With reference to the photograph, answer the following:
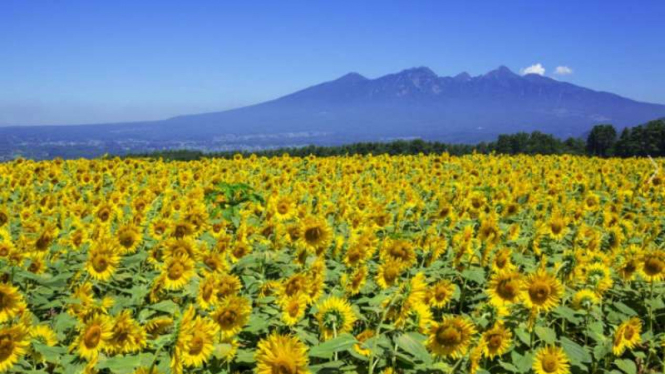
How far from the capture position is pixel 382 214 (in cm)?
543

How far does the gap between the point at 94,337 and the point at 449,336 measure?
168cm

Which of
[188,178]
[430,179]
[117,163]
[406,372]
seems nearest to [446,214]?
[406,372]

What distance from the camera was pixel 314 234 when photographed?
3812 mm

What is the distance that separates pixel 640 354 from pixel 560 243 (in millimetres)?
2312

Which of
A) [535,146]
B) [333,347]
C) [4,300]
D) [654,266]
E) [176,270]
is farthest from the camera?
[535,146]

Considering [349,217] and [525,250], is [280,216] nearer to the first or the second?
[349,217]

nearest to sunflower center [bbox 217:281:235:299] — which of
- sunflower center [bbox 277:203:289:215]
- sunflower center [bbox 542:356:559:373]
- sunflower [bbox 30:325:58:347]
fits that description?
sunflower [bbox 30:325:58:347]

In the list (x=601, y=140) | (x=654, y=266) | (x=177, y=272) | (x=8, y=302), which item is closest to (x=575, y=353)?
(x=654, y=266)

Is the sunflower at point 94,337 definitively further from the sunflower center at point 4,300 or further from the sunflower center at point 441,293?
the sunflower center at point 441,293

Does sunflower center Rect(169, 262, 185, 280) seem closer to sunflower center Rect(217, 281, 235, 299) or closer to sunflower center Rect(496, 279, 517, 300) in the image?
sunflower center Rect(217, 281, 235, 299)

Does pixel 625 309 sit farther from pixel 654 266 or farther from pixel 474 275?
pixel 474 275

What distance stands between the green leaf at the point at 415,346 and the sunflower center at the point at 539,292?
0.88 meters

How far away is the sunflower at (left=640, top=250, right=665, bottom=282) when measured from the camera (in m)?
3.73

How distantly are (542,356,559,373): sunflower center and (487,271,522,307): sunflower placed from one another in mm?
354
